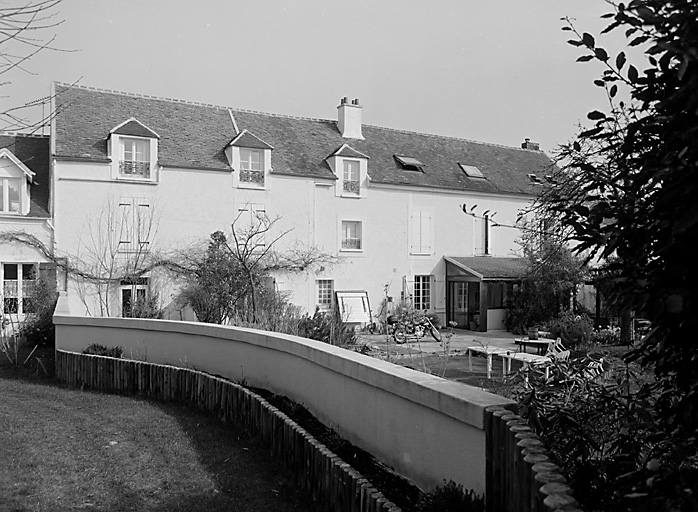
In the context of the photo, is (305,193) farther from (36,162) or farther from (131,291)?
(36,162)

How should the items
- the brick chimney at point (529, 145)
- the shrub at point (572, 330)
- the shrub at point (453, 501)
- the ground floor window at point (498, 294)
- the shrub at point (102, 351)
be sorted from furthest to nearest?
the brick chimney at point (529, 145)
the ground floor window at point (498, 294)
the shrub at point (572, 330)
the shrub at point (102, 351)
the shrub at point (453, 501)

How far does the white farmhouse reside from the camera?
818 inches

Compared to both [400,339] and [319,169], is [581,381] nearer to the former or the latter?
[400,339]

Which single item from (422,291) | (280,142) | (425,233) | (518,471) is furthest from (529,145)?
(518,471)

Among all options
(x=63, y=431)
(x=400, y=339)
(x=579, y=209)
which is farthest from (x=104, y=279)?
(x=579, y=209)

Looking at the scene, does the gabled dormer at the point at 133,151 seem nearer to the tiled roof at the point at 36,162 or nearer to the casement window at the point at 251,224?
the tiled roof at the point at 36,162

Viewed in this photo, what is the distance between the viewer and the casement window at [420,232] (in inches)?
1028

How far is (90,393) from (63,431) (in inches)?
113

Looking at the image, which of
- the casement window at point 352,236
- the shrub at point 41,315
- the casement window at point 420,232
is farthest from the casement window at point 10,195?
the casement window at point 420,232

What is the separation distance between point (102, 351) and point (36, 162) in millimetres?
12430

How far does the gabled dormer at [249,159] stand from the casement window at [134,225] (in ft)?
11.0

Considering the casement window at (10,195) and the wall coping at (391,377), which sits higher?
the casement window at (10,195)

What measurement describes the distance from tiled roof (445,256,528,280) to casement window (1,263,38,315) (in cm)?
1588

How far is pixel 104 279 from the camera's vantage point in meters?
20.6
